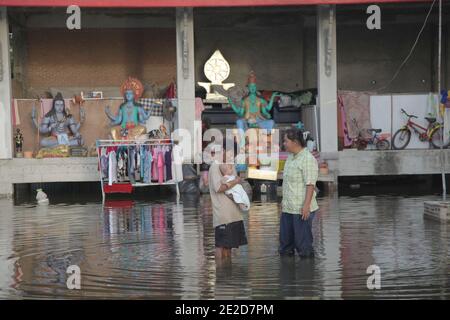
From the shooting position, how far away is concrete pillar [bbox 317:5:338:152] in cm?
2222

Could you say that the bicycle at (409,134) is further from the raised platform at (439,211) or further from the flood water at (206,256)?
the raised platform at (439,211)

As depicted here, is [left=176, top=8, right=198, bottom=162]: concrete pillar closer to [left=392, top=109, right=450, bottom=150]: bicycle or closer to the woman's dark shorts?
[left=392, top=109, right=450, bottom=150]: bicycle

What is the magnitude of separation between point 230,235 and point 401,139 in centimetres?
1334

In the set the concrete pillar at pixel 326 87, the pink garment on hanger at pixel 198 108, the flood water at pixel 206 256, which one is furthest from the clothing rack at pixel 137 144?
the concrete pillar at pixel 326 87

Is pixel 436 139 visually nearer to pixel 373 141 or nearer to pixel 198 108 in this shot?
pixel 373 141

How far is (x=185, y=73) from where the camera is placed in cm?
2227

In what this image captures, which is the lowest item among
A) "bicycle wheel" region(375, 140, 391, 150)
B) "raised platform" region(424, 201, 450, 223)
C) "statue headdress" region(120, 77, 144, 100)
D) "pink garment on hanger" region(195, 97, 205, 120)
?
"raised platform" region(424, 201, 450, 223)

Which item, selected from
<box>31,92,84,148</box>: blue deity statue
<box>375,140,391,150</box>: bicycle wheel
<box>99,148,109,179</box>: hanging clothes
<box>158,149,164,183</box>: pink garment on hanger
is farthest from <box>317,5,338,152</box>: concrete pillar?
<box>31,92,84,148</box>: blue deity statue

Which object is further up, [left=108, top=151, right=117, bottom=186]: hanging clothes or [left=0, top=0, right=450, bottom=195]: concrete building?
[left=0, top=0, right=450, bottom=195]: concrete building

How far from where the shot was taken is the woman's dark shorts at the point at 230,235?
10.8m

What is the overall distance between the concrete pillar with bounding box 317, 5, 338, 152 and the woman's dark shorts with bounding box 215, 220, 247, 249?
11.8 meters

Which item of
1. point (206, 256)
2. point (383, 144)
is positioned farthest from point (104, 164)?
point (206, 256)
